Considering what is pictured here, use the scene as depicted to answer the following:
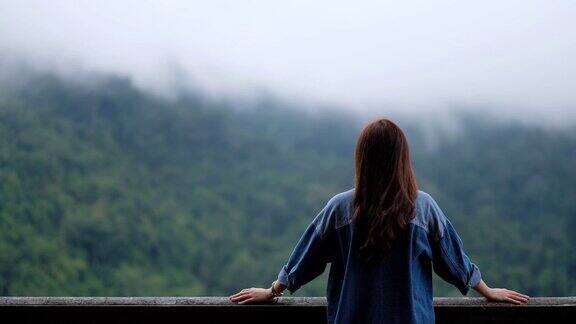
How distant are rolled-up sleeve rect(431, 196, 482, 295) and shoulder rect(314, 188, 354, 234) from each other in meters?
0.22

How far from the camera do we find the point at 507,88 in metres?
83.3

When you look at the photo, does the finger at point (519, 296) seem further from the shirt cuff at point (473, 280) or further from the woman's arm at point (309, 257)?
the woman's arm at point (309, 257)

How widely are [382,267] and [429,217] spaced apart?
0.18 metres

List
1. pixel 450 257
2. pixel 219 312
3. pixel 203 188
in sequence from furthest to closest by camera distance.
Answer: pixel 203 188 → pixel 219 312 → pixel 450 257

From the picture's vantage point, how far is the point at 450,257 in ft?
4.97

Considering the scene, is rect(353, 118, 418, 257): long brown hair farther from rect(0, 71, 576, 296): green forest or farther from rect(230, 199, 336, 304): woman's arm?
rect(0, 71, 576, 296): green forest

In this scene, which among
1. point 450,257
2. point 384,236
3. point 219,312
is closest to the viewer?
point 384,236

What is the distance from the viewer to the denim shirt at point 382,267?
1420mm

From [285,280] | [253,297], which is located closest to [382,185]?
[285,280]

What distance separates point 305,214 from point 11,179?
82.1 ft

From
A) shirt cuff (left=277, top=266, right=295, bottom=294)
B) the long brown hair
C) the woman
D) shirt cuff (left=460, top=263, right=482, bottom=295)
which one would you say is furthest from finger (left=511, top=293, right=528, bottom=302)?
shirt cuff (left=277, top=266, right=295, bottom=294)

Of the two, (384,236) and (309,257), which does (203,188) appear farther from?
(384,236)

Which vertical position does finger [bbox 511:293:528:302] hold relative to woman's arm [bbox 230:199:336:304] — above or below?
below

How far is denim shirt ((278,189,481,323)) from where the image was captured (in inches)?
55.9
